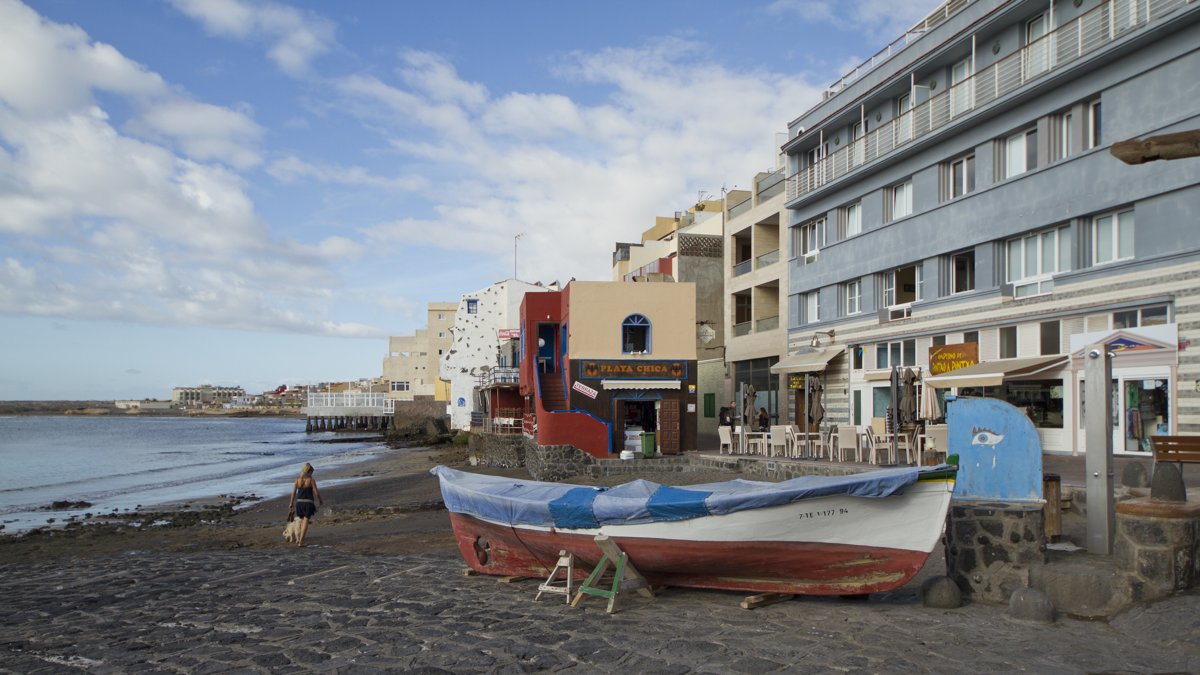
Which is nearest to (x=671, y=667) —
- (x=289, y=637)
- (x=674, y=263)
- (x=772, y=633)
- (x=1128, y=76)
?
(x=772, y=633)

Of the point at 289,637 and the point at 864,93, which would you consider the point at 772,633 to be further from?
the point at 864,93

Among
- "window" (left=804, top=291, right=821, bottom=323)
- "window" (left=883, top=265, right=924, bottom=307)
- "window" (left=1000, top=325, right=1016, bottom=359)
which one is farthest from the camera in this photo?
"window" (left=804, top=291, right=821, bottom=323)

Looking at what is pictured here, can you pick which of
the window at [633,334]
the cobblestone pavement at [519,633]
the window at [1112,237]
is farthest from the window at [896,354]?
the cobblestone pavement at [519,633]

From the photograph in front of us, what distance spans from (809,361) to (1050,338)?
9367 mm

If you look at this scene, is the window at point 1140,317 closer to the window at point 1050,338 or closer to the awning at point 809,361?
the window at point 1050,338

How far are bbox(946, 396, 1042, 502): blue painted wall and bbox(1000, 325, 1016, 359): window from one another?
13331 mm

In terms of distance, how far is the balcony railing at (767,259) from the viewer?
33188 millimetres

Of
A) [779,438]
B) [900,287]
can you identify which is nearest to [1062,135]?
[900,287]

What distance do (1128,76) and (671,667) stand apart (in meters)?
16.5

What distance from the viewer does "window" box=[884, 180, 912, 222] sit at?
80.8ft

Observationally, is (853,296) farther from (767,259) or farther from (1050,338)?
(1050,338)

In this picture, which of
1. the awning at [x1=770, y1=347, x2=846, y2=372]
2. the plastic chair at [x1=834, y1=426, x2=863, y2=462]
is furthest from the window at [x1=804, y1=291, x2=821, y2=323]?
the plastic chair at [x1=834, y1=426, x2=863, y2=462]

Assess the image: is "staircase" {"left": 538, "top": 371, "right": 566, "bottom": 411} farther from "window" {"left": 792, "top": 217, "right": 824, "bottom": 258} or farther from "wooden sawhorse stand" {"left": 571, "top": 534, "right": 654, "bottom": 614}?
"wooden sawhorse stand" {"left": 571, "top": 534, "right": 654, "bottom": 614}

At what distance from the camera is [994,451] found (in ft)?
27.8
